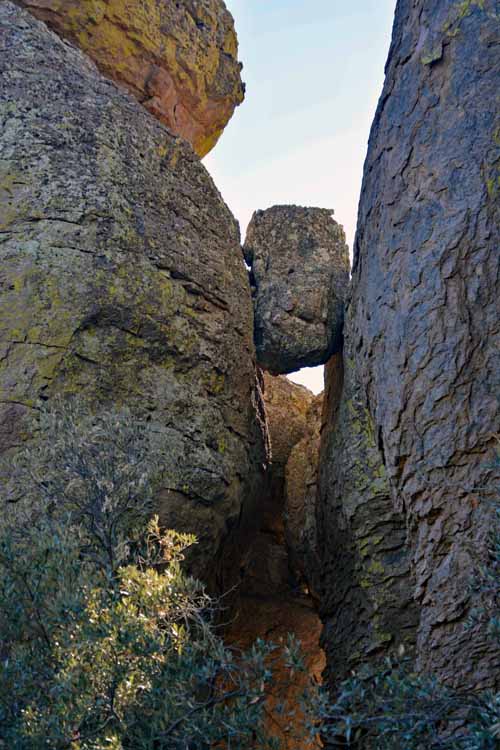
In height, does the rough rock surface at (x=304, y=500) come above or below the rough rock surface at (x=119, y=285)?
below

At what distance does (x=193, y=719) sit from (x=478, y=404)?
4.33 meters

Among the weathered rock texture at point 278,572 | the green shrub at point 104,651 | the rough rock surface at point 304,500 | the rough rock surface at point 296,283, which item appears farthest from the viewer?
the weathered rock texture at point 278,572

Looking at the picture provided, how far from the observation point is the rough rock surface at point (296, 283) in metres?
13.2

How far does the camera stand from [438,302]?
8797mm

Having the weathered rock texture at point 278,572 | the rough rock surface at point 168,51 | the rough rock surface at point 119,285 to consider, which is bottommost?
the weathered rock texture at point 278,572

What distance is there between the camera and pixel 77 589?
242 inches

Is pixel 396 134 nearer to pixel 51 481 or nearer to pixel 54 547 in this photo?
pixel 51 481

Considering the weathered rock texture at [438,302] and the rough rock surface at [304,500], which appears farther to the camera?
the rough rock surface at [304,500]

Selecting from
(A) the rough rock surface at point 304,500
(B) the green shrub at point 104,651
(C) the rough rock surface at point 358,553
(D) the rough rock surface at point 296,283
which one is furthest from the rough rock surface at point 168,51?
→ (B) the green shrub at point 104,651

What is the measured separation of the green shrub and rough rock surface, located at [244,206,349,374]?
598 cm

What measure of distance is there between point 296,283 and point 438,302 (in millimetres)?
4986

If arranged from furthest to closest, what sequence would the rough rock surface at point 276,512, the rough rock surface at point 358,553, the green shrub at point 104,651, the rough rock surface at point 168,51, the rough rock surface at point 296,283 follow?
the rough rock surface at point 276,512, the rough rock surface at point 168,51, the rough rock surface at point 296,283, the rough rock surface at point 358,553, the green shrub at point 104,651

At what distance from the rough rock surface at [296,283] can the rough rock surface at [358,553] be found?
106cm

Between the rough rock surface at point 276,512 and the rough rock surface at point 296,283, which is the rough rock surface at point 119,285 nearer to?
the rough rock surface at point 296,283
